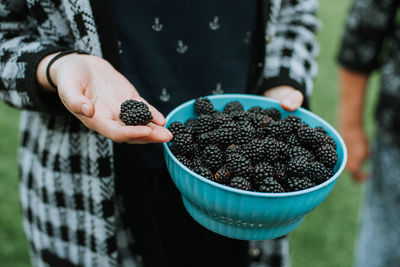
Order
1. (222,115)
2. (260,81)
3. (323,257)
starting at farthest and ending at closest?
(323,257) → (260,81) → (222,115)

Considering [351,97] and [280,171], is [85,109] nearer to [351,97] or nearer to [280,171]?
[280,171]

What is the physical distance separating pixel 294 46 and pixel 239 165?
626 mm

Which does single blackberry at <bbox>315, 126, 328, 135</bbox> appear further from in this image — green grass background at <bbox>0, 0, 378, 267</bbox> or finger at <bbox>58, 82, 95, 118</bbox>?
green grass background at <bbox>0, 0, 378, 267</bbox>

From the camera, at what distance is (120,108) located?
89cm

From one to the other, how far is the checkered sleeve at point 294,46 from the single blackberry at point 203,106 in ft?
0.99

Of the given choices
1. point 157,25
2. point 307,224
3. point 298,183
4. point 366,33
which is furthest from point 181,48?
point 307,224

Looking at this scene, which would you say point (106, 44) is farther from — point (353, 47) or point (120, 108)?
point (353, 47)

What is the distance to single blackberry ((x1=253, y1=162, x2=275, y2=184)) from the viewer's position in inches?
34.9

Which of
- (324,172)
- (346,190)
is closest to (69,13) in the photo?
(324,172)

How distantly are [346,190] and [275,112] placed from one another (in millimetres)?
2204

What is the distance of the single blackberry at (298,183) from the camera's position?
840mm

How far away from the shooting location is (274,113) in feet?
3.45

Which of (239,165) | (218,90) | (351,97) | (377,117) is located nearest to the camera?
(239,165)

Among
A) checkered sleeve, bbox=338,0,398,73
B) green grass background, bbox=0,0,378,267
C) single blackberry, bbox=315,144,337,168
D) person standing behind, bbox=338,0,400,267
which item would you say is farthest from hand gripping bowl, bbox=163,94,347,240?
green grass background, bbox=0,0,378,267
